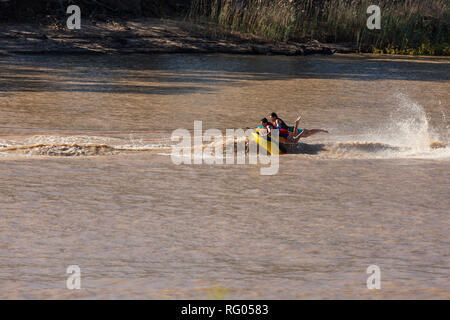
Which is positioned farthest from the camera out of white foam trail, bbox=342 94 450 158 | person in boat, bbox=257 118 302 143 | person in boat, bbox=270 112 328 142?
white foam trail, bbox=342 94 450 158

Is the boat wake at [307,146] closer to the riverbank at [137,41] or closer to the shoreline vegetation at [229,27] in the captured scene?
the riverbank at [137,41]

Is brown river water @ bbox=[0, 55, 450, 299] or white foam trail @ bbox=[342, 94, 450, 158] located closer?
brown river water @ bbox=[0, 55, 450, 299]

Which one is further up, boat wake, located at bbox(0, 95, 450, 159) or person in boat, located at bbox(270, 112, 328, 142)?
person in boat, located at bbox(270, 112, 328, 142)

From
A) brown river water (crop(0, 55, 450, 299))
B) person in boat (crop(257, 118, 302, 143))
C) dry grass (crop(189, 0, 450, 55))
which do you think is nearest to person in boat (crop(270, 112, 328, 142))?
person in boat (crop(257, 118, 302, 143))

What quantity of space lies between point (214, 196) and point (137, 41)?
60.6 ft

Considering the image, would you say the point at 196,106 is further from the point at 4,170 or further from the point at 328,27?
the point at 328,27

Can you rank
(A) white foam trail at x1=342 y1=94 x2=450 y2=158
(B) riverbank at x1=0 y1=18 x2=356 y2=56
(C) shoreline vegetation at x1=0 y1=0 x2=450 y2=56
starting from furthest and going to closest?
1. (C) shoreline vegetation at x1=0 y1=0 x2=450 y2=56
2. (B) riverbank at x1=0 y1=18 x2=356 y2=56
3. (A) white foam trail at x1=342 y1=94 x2=450 y2=158

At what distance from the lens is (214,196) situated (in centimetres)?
1085

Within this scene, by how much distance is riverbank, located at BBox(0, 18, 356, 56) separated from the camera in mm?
27000

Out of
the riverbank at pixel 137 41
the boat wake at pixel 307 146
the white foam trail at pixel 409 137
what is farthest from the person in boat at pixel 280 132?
the riverbank at pixel 137 41

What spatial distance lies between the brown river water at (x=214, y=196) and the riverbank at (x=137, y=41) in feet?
13.7

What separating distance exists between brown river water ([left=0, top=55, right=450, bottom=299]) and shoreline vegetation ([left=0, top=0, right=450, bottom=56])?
5.08 metres

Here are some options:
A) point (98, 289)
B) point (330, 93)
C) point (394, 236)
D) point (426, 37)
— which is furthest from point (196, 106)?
point (426, 37)

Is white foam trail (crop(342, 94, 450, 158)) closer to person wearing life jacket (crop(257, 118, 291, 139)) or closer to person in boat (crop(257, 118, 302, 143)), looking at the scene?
person in boat (crop(257, 118, 302, 143))
